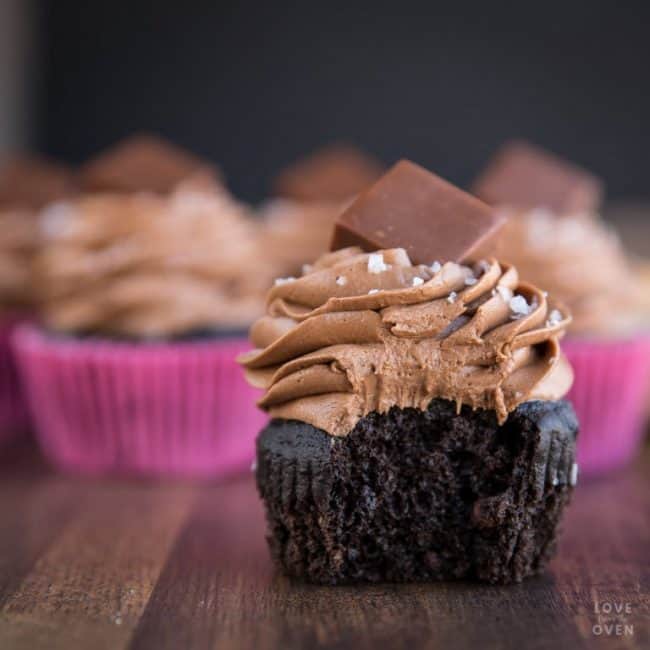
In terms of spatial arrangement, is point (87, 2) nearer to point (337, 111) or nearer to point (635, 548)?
point (337, 111)

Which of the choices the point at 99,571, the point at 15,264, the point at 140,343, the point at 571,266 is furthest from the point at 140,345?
the point at 571,266

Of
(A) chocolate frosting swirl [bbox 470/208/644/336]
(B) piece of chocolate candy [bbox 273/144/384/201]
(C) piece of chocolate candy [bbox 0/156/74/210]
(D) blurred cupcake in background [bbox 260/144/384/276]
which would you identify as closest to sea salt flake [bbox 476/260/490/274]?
(A) chocolate frosting swirl [bbox 470/208/644/336]

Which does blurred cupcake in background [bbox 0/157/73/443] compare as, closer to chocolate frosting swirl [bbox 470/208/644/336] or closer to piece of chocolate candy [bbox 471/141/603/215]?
piece of chocolate candy [bbox 471/141/603/215]

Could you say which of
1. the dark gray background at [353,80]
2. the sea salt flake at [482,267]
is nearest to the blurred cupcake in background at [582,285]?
the sea salt flake at [482,267]

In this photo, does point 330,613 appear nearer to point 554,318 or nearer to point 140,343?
point 554,318

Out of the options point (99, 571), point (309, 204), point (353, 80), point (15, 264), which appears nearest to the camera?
point (99, 571)

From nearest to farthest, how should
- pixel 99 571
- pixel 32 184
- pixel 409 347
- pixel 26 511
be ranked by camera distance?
pixel 409 347, pixel 99 571, pixel 26 511, pixel 32 184

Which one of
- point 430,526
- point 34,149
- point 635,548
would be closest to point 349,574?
point 430,526
